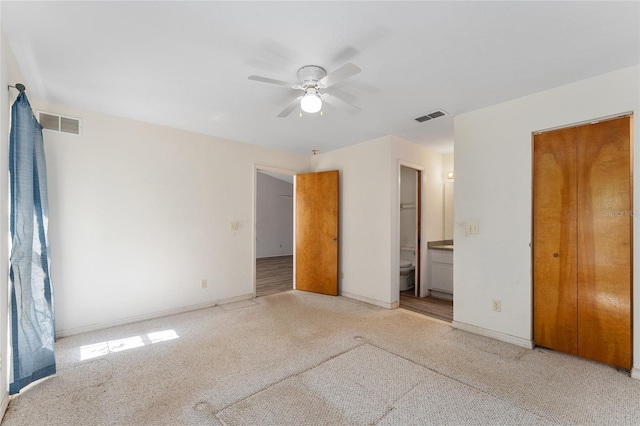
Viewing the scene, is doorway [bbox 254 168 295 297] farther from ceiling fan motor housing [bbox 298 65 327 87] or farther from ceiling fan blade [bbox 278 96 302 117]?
ceiling fan motor housing [bbox 298 65 327 87]

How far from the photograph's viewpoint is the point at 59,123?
292 centimetres

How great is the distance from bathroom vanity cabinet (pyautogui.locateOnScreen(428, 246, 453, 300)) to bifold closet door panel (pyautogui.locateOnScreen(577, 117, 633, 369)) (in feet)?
6.11

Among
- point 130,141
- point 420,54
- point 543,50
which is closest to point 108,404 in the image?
point 130,141

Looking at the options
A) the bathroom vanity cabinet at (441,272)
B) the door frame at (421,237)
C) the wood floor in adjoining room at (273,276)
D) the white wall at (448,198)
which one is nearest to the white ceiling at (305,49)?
the door frame at (421,237)

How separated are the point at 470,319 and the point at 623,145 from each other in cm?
200

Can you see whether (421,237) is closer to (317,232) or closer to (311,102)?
(317,232)

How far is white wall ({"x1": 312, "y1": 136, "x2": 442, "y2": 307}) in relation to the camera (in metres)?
3.92

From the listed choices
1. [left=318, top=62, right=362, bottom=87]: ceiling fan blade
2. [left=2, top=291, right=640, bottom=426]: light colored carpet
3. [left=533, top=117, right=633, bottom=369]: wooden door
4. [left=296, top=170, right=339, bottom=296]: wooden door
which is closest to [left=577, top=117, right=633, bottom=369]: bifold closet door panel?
[left=533, top=117, right=633, bottom=369]: wooden door

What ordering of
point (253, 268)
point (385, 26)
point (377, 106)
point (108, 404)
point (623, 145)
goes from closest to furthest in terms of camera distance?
point (385, 26) → point (108, 404) → point (623, 145) → point (377, 106) → point (253, 268)

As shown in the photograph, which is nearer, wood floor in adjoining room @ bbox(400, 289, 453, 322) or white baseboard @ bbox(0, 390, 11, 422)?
white baseboard @ bbox(0, 390, 11, 422)

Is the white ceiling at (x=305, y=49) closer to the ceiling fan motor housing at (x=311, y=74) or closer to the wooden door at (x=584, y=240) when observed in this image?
the ceiling fan motor housing at (x=311, y=74)

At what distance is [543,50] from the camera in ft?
6.53

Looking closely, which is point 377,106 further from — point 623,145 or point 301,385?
point 301,385

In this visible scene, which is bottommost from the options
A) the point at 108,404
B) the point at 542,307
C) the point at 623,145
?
the point at 108,404
